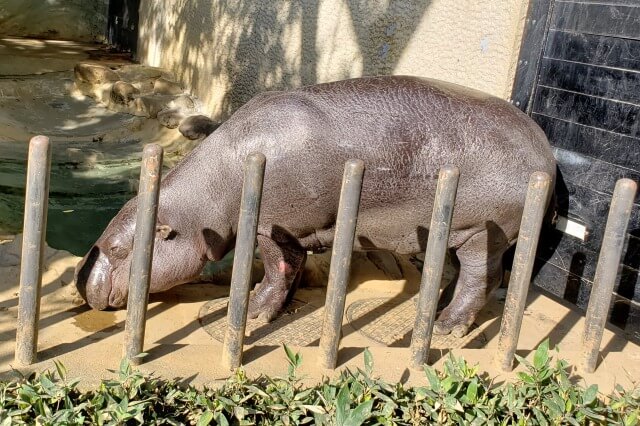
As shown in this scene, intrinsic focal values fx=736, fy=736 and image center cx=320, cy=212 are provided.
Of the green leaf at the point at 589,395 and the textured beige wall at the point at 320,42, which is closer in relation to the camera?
the green leaf at the point at 589,395

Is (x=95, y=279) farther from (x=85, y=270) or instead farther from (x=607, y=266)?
(x=607, y=266)

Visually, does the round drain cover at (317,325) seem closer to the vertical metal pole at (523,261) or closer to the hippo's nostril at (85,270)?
the hippo's nostril at (85,270)

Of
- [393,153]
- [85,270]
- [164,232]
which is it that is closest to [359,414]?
[393,153]

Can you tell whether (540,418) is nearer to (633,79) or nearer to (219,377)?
(219,377)

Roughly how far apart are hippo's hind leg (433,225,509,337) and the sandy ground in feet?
0.28

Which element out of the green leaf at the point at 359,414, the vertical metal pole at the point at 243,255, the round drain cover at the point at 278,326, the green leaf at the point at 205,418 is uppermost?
the vertical metal pole at the point at 243,255

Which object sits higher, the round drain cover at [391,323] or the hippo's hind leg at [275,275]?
the hippo's hind leg at [275,275]

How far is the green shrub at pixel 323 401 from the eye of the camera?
2.50m

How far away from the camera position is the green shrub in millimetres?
2498

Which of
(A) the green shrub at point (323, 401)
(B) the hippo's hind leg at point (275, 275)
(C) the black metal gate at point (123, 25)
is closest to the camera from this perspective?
(A) the green shrub at point (323, 401)

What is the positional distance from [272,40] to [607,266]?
5808 millimetres

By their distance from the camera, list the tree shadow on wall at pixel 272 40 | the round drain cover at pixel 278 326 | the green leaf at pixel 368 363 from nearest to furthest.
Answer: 1. the green leaf at pixel 368 363
2. the round drain cover at pixel 278 326
3. the tree shadow on wall at pixel 272 40

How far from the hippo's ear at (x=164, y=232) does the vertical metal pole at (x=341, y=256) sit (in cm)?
139

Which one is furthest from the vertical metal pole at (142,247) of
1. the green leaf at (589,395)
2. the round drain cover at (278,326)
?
the green leaf at (589,395)
